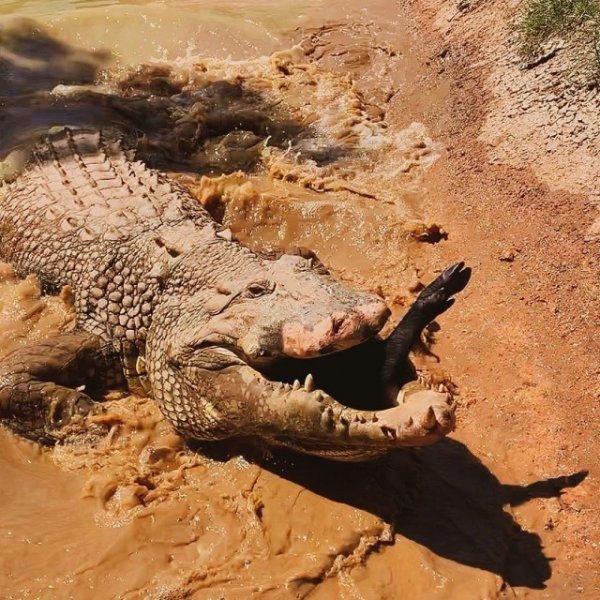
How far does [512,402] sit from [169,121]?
16.9 feet

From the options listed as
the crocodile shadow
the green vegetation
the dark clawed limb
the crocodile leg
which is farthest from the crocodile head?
the green vegetation

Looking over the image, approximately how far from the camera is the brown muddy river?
10.6ft

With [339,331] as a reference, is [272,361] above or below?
below

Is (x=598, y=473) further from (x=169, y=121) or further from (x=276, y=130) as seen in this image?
(x=169, y=121)

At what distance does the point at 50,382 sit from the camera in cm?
417

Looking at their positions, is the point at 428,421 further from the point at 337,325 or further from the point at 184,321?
the point at 184,321

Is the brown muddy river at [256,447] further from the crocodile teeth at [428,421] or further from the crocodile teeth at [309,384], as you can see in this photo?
the crocodile teeth at [428,421]

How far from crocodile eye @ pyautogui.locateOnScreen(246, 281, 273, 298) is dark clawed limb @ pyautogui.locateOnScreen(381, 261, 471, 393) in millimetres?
639

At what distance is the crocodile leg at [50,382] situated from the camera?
13.2 feet

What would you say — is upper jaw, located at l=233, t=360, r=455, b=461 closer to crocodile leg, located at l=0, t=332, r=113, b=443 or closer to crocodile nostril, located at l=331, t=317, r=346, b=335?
crocodile nostril, located at l=331, t=317, r=346, b=335

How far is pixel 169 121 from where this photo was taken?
7.72 metres

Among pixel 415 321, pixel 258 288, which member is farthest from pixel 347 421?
pixel 258 288

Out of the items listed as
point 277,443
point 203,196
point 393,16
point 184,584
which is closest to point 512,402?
point 277,443

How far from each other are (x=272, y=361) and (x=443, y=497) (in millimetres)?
1213
